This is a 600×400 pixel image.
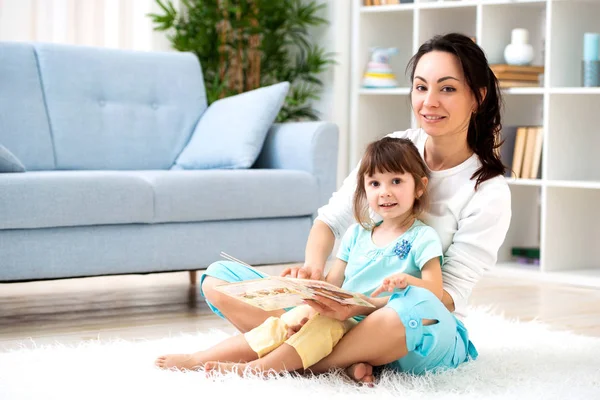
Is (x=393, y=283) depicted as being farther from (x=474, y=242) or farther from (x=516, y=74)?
(x=516, y=74)

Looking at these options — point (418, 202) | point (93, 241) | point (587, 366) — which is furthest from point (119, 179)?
point (587, 366)

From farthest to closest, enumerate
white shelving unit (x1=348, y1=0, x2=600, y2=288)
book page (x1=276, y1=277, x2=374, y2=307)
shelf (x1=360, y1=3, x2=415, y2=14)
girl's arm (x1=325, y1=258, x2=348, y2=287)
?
shelf (x1=360, y1=3, x2=415, y2=14), white shelving unit (x1=348, y1=0, x2=600, y2=288), girl's arm (x1=325, y1=258, x2=348, y2=287), book page (x1=276, y1=277, x2=374, y2=307)

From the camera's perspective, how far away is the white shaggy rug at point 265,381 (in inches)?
72.4

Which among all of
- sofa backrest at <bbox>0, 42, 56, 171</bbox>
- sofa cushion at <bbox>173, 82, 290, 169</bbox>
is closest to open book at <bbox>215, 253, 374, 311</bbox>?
sofa cushion at <bbox>173, 82, 290, 169</bbox>

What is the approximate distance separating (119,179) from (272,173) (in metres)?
0.59

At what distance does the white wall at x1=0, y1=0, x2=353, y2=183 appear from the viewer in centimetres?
439

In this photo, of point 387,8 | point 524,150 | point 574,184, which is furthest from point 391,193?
point 387,8

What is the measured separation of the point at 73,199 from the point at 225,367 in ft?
3.47

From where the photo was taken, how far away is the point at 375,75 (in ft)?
15.4

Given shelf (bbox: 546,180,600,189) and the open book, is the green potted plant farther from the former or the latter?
the open book

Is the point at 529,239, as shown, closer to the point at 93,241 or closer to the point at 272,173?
the point at 272,173

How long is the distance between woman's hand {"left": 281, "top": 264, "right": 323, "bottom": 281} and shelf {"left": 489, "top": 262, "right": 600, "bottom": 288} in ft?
6.09

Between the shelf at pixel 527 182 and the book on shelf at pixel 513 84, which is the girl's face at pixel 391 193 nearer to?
the shelf at pixel 527 182

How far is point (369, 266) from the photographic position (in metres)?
2.02
